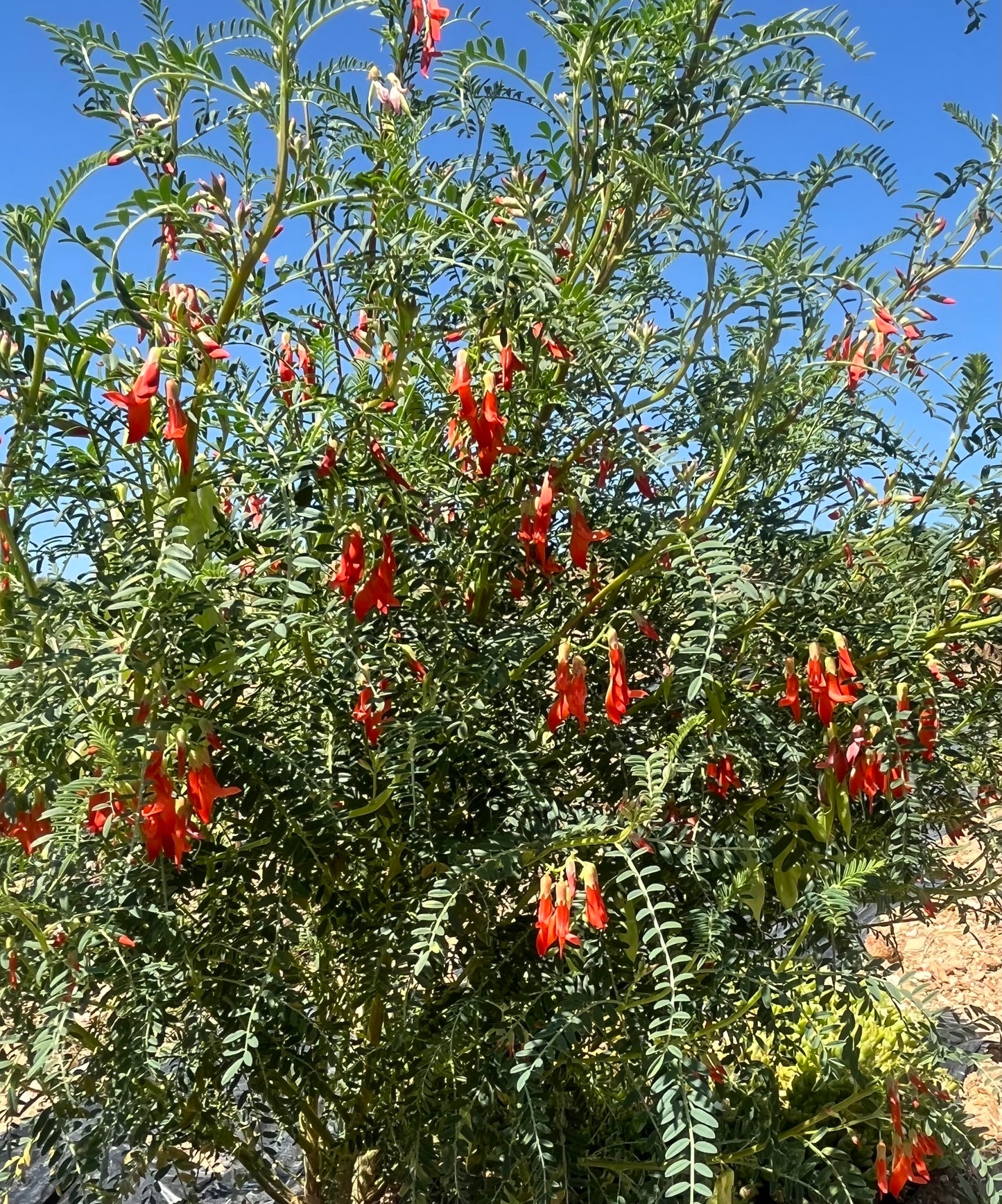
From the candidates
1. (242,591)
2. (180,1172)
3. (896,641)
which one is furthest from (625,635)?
(180,1172)

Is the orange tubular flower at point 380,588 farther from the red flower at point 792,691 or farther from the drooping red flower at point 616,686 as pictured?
the red flower at point 792,691

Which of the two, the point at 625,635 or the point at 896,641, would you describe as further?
the point at 625,635

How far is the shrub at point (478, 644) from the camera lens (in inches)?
46.9

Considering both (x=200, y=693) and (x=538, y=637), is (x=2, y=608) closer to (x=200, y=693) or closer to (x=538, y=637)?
(x=200, y=693)

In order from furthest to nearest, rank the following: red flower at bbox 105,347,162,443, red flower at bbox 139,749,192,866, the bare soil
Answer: the bare soil, red flower at bbox 139,749,192,866, red flower at bbox 105,347,162,443

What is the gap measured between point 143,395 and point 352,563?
32 centimetres

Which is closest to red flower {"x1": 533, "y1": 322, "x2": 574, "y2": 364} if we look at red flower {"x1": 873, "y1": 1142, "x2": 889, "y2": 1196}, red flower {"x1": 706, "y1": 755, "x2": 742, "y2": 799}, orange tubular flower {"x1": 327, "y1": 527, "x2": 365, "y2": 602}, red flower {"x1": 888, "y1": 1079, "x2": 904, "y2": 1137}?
orange tubular flower {"x1": 327, "y1": 527, "x2": 365, "y2": 602}

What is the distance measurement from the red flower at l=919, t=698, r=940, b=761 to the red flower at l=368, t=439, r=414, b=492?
81 cm

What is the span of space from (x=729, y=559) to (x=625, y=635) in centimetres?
29

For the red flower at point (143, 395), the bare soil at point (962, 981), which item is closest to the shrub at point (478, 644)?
the red flower at point (143, 395)

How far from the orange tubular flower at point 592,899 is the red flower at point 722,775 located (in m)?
0.25

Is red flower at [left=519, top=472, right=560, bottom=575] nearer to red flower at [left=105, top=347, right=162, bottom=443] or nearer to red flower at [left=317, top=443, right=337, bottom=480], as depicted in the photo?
red flower at [left=317, top=443, right=337, bottom=480]

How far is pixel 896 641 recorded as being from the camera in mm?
1413

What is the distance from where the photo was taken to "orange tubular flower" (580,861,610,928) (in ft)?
3.96
